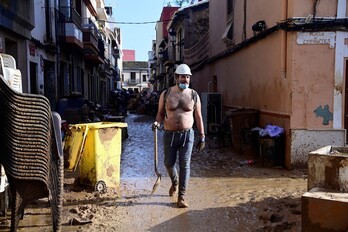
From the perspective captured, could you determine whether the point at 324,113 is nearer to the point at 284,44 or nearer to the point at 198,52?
the point at 284,44

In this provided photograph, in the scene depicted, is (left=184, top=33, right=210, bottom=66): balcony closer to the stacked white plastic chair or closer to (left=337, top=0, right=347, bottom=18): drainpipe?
(left=337, top=0, right=347, bottom=18): drainpipe

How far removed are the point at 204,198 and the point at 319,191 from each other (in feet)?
7.06

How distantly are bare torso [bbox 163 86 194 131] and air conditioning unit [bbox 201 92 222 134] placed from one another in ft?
26.2

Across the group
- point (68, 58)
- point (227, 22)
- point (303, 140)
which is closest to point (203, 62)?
point (227, 22)

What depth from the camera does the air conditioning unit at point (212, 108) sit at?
1350 centimetres

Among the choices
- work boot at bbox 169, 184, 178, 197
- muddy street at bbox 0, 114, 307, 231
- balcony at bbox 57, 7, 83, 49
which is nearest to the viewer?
muddy street at bbox 0, 114, 307, 231

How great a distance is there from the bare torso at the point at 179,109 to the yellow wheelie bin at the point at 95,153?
0.85 m

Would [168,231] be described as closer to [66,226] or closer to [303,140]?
[66,226]

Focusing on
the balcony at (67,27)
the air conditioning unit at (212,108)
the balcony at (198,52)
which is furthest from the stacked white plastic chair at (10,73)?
the balcony at (198,52)

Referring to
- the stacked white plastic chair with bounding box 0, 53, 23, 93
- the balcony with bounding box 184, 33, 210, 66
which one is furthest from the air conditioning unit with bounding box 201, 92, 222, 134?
the stacked white plastic chair with bounding box 0, 53, 23, 93

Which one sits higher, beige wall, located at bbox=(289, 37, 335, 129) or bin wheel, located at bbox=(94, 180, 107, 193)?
beige wall, located at bbox=(289, 37, 335, 129)

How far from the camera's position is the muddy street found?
4543mm

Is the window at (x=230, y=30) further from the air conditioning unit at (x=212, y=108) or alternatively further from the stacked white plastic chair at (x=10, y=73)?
the stacked white plastic chair at (x=10, y=73)

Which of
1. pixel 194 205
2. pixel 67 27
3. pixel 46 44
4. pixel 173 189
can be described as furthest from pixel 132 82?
pixel 194 205
